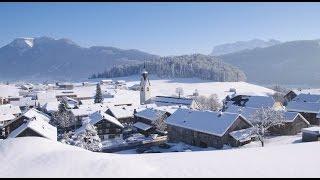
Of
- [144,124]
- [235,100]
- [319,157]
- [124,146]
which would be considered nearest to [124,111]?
[144,124]

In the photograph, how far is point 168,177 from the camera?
15.5m

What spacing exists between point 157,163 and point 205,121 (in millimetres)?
30134

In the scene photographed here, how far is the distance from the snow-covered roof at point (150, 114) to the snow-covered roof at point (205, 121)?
719 cm

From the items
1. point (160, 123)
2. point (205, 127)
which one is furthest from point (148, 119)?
point (205, 127)

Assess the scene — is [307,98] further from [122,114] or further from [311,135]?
[122,114]

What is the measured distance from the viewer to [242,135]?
44406mm

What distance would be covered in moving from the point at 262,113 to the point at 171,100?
44.5 metres

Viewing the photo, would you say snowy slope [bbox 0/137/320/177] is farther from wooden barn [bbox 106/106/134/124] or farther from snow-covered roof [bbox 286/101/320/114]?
wooden barn [bbox 106/106/134/124]

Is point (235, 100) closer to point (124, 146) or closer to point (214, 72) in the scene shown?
point (124, 146)

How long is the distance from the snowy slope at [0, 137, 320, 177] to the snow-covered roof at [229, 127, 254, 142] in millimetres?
21747

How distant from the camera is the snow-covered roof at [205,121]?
1778 inches

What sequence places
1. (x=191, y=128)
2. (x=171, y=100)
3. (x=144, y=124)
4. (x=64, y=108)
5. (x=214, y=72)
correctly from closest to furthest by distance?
(x=191, y=128) < (x=144, y=124) < (x=64, y=108) < (x=171, y=100) < (x=214, y=72)

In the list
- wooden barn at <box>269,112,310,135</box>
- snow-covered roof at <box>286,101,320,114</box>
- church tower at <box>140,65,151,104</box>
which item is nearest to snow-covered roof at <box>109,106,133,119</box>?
church tower at <box>140,65,151,104</box>

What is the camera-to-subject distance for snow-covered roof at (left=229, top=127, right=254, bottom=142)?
43875 millimetres
